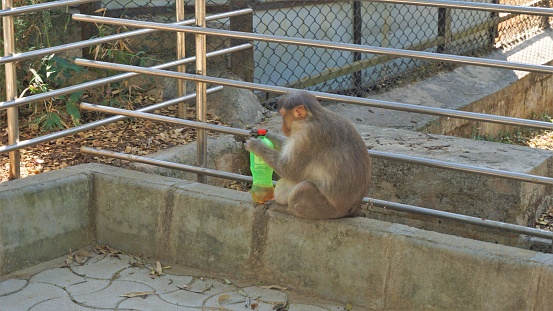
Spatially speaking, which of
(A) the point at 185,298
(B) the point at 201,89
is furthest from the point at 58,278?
(B) the point at 201,89

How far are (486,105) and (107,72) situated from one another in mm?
4199

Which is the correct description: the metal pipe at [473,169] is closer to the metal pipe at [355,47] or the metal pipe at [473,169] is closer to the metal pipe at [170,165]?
the metal pipe at [355,47]

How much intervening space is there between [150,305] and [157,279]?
324 millimetres

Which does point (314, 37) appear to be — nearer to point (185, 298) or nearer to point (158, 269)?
point (158, 269)

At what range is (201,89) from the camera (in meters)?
5.19

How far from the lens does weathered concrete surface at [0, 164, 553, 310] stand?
388 centimetres

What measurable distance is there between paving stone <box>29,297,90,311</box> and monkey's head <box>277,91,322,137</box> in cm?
138

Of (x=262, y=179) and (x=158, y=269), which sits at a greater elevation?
(x=262, y=179)

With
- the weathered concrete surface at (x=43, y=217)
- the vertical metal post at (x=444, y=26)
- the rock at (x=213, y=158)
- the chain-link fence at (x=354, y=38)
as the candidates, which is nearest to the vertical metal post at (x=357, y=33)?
the chain-link fence at (x=354, y=38)

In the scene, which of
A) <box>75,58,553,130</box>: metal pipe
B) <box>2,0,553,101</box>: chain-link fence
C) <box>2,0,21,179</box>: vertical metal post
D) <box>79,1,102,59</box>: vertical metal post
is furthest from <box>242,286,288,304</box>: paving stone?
<box>79,1,102,59</box>: vertical metal post

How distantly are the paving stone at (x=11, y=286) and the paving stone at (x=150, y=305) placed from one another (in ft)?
2.01

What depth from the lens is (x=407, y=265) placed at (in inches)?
160

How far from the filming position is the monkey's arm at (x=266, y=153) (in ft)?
14.2

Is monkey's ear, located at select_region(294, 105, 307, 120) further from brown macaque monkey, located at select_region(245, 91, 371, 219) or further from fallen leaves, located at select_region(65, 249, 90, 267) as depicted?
fallen leaves, located at select_region(65, 249, 90, 267)
